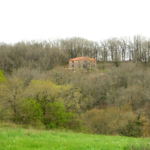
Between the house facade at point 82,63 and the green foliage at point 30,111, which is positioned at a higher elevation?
the house facade at point 82,63

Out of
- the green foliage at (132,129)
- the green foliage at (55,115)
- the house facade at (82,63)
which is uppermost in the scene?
the house facade at (82,63)

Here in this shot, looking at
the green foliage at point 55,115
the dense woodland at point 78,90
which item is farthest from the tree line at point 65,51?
the green foliage at point 55,115

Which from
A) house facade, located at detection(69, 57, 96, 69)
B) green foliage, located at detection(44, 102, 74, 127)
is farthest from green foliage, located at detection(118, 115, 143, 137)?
house facade, located at detection(69, 57, 96, 69)

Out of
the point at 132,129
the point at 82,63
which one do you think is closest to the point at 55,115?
the point at 132,129

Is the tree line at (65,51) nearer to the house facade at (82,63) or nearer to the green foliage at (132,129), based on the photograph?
the house facade at (82,63)

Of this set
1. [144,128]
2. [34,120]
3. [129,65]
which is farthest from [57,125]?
[129,65]

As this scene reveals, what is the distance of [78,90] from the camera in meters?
37.1

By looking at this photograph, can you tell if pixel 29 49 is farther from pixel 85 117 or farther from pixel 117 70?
pixel 85 117

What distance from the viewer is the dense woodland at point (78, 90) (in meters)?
20.8

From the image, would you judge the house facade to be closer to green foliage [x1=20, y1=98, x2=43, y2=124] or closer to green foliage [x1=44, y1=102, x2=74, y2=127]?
green foliage [x1=44, y1=102, x2=74, y2=127]

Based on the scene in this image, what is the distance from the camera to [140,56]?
238ft

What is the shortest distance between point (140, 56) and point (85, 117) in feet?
166

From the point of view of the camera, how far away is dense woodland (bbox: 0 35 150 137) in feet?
68.3

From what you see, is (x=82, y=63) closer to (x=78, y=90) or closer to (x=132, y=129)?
(x=78, y=90)
